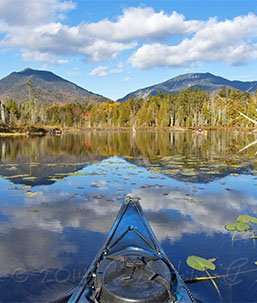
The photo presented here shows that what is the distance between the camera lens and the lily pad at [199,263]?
406cm

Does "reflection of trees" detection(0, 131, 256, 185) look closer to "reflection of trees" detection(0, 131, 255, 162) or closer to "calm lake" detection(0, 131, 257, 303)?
"reflection of trees" detection(0, 131, 255, 162)

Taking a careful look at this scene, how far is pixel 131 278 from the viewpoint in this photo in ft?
9.25

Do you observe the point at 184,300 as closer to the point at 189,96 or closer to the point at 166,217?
the point at 166,217

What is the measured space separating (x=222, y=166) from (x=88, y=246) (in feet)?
33.8

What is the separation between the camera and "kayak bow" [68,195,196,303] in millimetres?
2662

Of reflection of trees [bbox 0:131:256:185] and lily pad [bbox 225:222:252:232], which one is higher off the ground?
reflection of trees [bbox 0:131:256:185]

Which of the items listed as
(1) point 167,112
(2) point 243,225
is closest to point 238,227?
(2) point 243,225

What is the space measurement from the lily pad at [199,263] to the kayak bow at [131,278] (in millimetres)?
805

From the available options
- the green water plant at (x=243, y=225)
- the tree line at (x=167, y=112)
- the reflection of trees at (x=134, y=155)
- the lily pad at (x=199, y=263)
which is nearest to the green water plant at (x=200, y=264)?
the lily pad at (x=199, y=263)

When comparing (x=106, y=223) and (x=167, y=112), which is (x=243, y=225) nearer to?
(x=106, y=223)

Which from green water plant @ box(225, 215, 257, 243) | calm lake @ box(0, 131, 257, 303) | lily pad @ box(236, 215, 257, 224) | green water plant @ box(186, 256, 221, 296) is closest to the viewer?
calm lake @ box(0, 131, 257, 303)

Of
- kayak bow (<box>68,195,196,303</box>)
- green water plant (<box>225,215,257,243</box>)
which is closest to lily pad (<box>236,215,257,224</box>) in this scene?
green water plant (<box>225,215,257,243</box>)

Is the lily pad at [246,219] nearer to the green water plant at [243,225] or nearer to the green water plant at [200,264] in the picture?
the green water plant at [243,225]

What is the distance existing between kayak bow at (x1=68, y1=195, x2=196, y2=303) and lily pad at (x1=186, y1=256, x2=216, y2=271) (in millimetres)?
805
